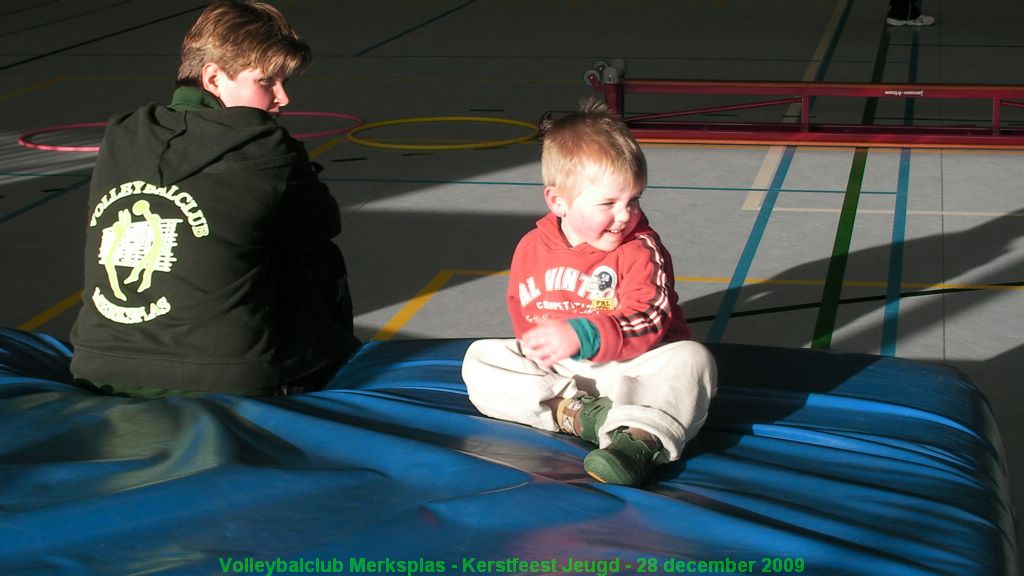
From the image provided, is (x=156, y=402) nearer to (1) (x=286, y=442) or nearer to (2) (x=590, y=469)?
(1) (x=286, y=442)

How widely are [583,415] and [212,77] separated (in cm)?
125

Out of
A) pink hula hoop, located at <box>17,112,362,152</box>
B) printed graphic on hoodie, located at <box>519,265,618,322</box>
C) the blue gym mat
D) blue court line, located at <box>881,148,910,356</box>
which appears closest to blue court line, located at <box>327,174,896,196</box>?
blue court line, located at <box>881,148,910,356</box>

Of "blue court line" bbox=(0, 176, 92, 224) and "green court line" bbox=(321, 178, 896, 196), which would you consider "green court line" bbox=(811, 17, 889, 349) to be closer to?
"green court line" bbox=(321, 178, 896, 196)

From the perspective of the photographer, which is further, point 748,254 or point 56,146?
point 56,146

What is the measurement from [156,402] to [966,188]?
16.2 ft

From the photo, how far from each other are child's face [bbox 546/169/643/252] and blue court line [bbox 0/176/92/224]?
4.39 m

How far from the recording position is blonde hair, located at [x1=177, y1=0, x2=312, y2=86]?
284cm

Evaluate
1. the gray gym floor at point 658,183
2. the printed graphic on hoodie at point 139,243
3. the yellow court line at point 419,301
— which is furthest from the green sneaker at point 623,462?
the yellow court line at point 419,301

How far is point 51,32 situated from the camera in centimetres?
1309

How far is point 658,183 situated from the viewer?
6.59 metres

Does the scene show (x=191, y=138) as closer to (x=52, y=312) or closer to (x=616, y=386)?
(x=616, y=386)

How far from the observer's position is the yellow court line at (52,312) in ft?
14.9

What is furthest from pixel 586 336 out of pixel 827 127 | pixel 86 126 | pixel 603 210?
pixel 86 126

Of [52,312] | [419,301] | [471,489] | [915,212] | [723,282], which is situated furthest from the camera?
[915,212]
